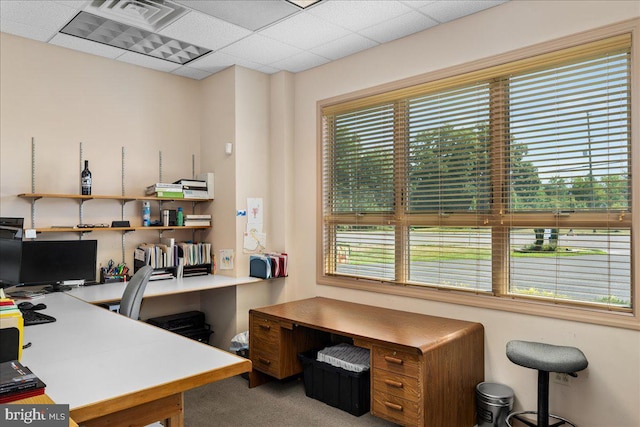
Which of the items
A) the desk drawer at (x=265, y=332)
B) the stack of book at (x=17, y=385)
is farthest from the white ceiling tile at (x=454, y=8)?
the stack of book at (x=17, y=385)

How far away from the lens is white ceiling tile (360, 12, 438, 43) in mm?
3377

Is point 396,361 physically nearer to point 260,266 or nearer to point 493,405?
point 493,405

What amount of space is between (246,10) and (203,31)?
55 cm

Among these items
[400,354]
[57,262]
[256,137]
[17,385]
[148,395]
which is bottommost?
[400,354]

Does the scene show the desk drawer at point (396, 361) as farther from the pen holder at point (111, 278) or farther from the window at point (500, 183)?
the pen holder at point (111, 278)

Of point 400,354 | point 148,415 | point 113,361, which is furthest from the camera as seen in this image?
point 400,354

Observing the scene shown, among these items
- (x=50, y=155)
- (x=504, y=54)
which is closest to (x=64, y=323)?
(x=50, y=155)

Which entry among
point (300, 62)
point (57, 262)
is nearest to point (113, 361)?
point (57, 262)

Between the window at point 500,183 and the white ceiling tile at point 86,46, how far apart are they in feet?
7.11

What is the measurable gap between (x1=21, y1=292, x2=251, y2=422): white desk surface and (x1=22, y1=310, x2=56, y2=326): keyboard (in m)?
0.06

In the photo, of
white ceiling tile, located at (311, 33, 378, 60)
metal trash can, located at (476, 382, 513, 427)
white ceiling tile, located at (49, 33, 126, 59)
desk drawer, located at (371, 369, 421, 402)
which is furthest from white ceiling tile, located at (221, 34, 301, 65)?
metal trash can, located at (476, 382, 513, 427)

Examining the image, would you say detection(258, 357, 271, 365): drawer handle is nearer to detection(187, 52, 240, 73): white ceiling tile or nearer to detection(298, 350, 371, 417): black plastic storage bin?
detection(298, 350, 371, 417): black plastic storage bin

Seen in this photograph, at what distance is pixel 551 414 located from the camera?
113 inches

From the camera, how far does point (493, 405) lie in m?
2.92
